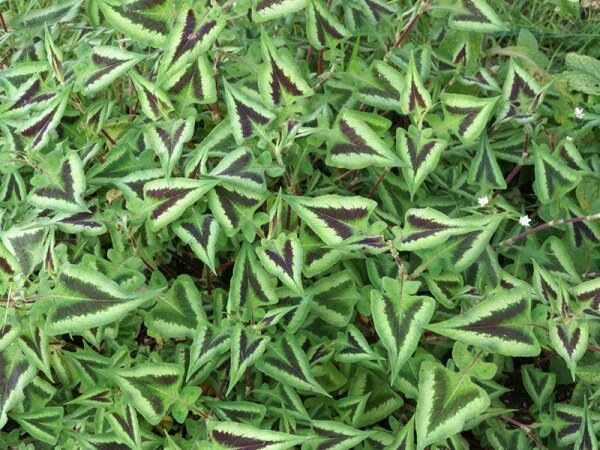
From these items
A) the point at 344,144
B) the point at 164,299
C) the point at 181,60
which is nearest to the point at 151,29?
the point at 181,60

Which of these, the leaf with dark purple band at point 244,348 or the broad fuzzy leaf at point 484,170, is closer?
the leaf with dark purple band at point 244,348

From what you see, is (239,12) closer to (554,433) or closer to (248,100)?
(248,100)

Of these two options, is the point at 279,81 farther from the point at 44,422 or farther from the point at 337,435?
the point at 44,422

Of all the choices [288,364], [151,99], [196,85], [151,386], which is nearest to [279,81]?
[196,85]

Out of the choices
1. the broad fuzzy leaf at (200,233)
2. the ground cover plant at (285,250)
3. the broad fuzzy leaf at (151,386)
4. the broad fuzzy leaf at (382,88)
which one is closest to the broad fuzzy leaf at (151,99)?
the ground cover plant at (285,250)

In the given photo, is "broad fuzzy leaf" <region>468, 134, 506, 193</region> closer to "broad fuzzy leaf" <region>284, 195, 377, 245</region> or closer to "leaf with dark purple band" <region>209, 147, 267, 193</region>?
"broad fuzzy leaf" <region>284, 195, 377, 245</region>

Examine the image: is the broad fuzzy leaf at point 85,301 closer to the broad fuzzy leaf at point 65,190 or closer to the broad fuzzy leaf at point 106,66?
the broad fuzzy leaf at point 65,190
